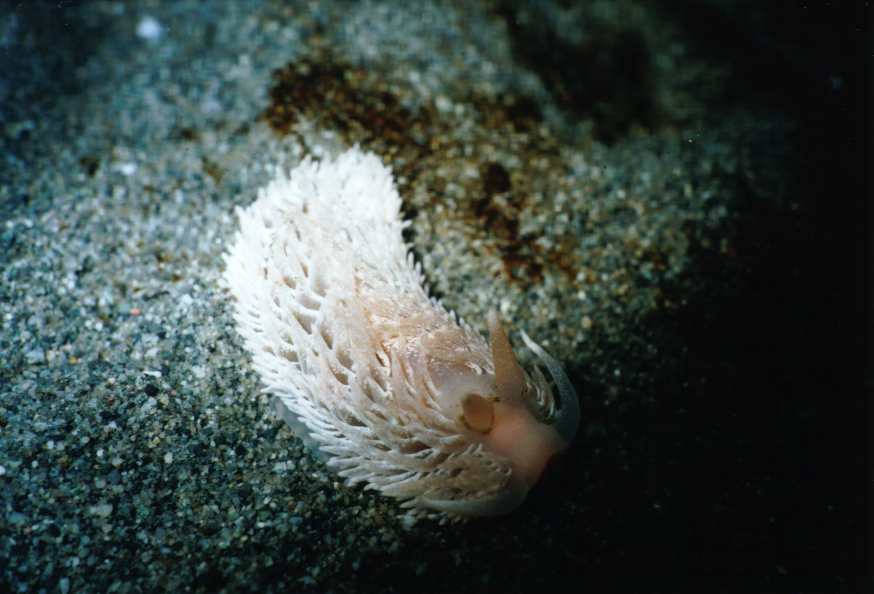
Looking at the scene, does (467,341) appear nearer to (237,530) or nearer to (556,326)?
(556,326)

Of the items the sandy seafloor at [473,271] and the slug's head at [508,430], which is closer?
the slug's head at [508,430]

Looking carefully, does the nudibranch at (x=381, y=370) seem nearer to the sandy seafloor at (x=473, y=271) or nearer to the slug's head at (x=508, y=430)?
the slug's head at (x=508, y=430)

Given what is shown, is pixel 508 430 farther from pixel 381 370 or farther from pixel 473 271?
pixel 473 271

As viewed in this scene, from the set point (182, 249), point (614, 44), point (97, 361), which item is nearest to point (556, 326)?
point (182, 249)

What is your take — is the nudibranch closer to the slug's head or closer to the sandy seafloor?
the slug's head

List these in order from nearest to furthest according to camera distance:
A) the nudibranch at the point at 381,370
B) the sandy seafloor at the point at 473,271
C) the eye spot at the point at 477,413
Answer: the eye spot at the point at 477,413 → the nudibranch at the point at 381,370 → the sandy seafloor at the point at 473,271

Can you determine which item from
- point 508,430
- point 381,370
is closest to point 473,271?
point 381,370

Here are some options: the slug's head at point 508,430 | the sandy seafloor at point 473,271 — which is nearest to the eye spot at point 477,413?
the slug's head at point 508,430

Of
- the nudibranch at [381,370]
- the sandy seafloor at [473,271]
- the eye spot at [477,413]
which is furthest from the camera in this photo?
the sandy seafloor at [473,271]
